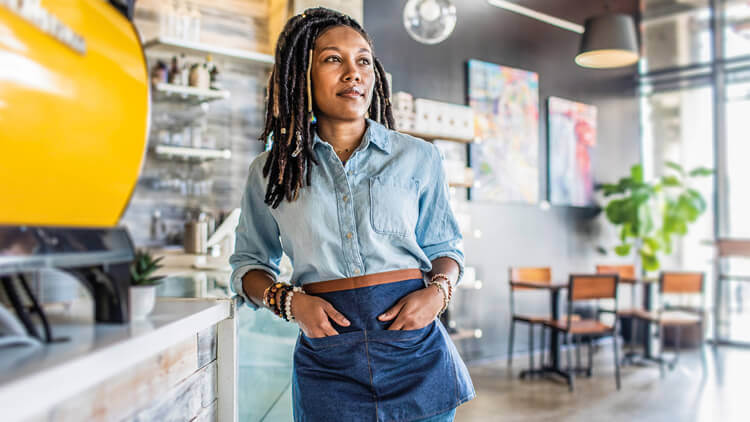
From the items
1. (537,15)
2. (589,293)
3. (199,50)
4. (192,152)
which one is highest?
(537,15)

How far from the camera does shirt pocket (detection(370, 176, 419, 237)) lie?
3.80 feet

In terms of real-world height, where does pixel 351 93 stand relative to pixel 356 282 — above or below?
above

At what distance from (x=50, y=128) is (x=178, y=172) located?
4.07m

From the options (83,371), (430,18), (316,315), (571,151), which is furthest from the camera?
(571,151)

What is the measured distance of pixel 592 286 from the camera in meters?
4.57

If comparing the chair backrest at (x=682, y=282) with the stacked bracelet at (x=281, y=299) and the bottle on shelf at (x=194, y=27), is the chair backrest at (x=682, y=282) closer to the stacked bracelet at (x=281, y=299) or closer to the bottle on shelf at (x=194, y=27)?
the bottle on shelf at (x=194, y=27)

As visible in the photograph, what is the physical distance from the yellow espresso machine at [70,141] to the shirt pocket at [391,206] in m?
0.47

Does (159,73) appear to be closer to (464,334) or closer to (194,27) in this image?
(194,27)

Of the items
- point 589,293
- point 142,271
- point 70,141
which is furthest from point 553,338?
point 70,141

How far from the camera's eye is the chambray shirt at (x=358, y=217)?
3.74 feet

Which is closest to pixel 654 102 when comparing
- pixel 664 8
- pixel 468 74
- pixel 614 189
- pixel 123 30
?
pixel 664 8

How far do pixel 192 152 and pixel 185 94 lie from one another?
0.44 metres

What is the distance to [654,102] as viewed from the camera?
7227mm

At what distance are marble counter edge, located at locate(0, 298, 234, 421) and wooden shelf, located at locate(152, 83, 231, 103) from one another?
3707 millimetres
